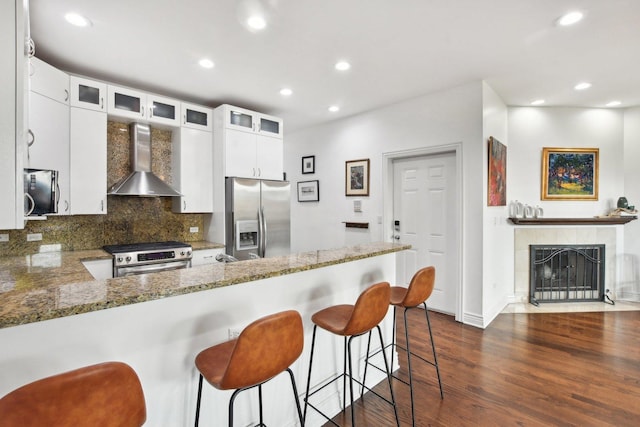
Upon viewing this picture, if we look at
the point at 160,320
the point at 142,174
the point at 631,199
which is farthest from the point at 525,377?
the point at 142,174

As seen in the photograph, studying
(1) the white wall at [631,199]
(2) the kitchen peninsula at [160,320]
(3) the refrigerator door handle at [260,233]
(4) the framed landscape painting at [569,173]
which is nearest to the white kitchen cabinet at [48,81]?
(2) the kitchen peninsula at [160,320]

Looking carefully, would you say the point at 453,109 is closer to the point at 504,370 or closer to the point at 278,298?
the point at 504,370

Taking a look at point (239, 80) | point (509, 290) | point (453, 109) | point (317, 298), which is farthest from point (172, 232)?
point (509, 290)

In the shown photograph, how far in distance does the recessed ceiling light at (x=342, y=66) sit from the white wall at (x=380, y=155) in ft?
4.12

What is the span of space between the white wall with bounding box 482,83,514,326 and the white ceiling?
0.32 meters

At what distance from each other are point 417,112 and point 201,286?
3449 millimetres

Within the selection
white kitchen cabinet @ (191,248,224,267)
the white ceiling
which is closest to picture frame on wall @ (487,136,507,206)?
the white ceiling

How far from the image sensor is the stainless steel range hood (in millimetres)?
3189

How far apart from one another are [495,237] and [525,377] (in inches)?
69.2

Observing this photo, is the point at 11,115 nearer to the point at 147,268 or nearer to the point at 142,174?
the point at 147,268

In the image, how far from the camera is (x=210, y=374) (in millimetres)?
1154

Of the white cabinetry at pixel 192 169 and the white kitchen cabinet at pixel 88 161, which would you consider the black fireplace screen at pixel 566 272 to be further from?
the white kitchen cabinet at pixel 88 161

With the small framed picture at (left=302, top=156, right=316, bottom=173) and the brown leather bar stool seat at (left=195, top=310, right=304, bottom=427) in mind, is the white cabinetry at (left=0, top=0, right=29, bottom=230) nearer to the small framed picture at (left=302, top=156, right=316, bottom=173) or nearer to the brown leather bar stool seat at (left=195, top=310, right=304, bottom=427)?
the brown leather bar stool seat at (left=195, top=310, right=304, bottom=427)

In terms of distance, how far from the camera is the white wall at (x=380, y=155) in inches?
134
